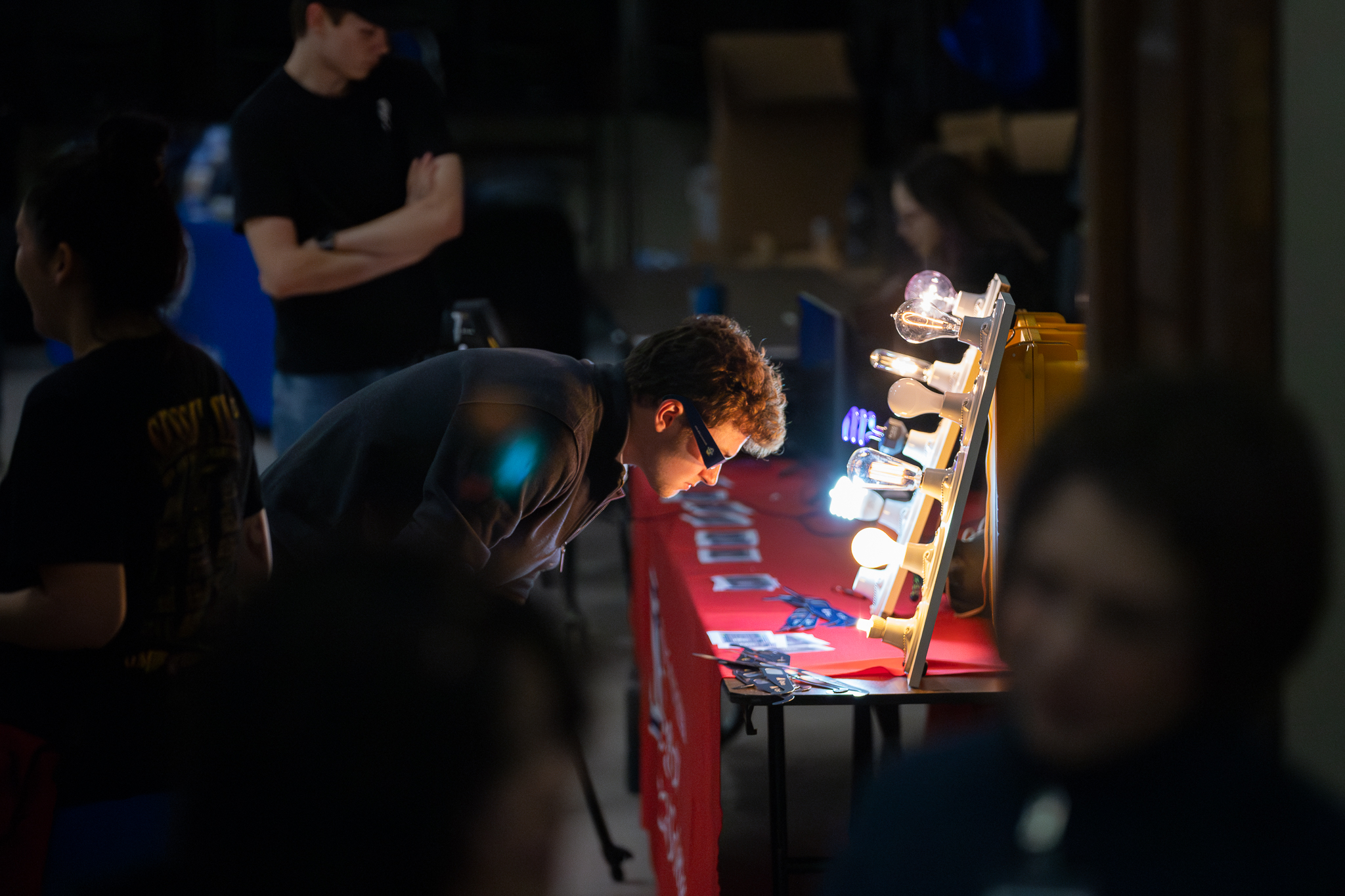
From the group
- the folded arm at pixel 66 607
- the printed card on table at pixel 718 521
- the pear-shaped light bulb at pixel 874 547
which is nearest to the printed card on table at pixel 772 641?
the pear-shaped light bulb at pixel 874 547

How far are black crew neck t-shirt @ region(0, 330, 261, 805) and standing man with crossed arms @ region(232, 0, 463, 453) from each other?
2.79 ft

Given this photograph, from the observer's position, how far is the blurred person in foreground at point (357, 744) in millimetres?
582

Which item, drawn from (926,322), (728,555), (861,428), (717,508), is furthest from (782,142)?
(926,322)

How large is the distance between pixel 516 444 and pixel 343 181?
824 millimetres

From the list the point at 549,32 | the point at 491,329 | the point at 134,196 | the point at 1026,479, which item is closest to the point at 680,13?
the point at 549,32

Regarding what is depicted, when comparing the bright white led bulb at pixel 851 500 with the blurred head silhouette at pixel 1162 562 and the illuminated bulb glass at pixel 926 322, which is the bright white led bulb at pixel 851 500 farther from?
the blurred head silhouette at pixel 1162 562

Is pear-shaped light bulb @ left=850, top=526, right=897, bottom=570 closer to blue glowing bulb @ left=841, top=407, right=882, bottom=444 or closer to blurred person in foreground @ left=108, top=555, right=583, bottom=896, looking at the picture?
blue glowing bulb @ left=841, top=407, right=882, bottom=444

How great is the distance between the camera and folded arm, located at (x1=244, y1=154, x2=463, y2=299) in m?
2.27

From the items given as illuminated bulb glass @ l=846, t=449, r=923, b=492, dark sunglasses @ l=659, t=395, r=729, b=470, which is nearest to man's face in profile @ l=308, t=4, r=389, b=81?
dark sunglasses @ l=659, t=395, r=729, b=470

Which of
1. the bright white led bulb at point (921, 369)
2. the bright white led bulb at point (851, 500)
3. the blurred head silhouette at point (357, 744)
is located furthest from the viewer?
the bright white led bulb at point (851, 500)

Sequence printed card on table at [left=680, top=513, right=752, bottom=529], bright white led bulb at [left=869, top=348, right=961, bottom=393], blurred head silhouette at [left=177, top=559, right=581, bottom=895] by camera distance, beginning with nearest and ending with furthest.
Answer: blurred head silhouette at [left=177, top=559, right=581, bottom=895] < bright white led bulb at [left=869, top=348, right=961, bottom=393] < printed card on table at [left=680, top=513, right=752, bottom=529]

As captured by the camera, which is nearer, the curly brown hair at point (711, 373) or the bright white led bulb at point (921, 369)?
the bright white led bulb at point (921, 369)

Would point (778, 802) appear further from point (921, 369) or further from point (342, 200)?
point (342, 200)

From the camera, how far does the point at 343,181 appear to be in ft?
7.64
